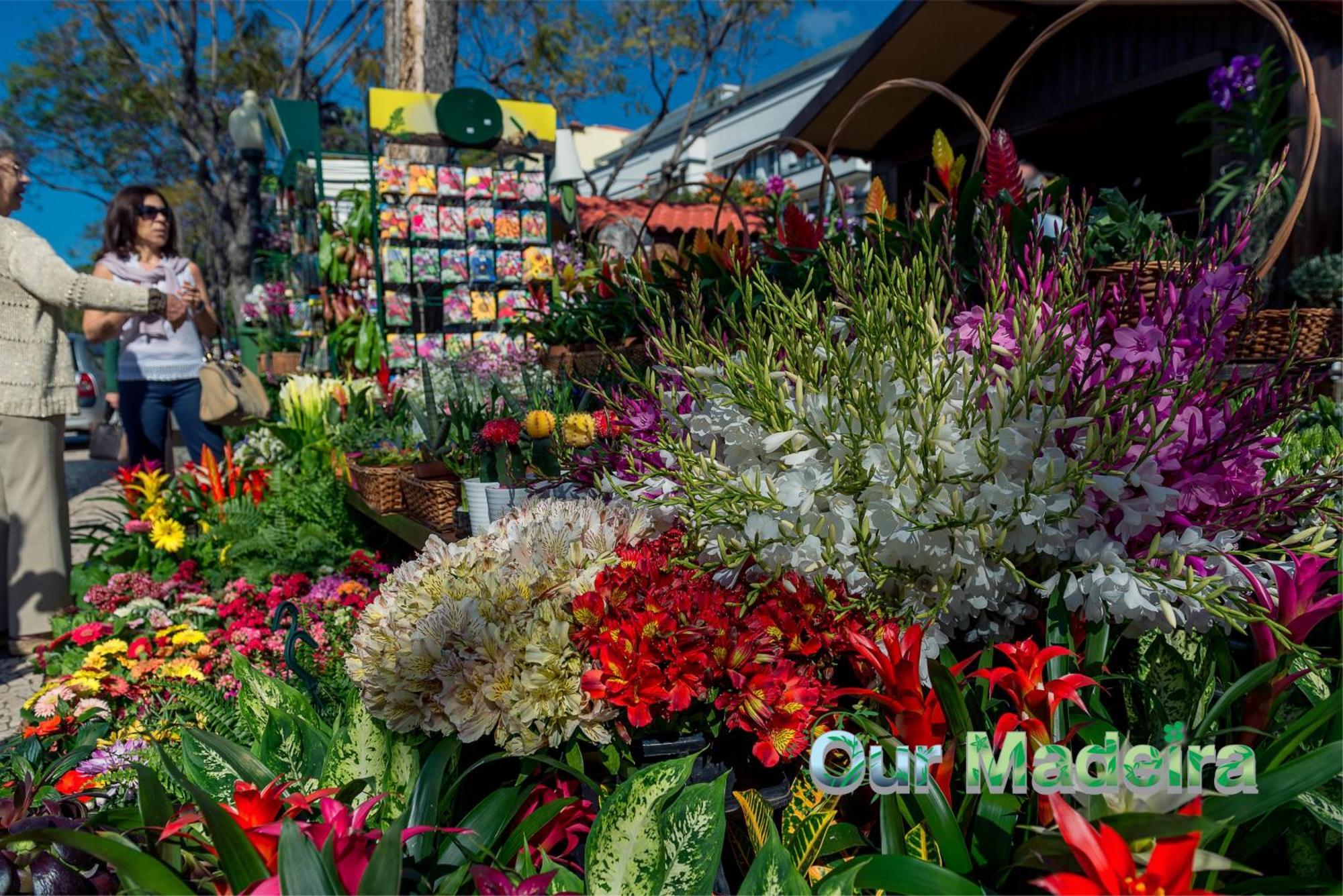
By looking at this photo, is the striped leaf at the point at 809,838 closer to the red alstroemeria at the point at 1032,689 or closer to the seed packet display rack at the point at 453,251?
the red alstroemeria at the point at 1032,689

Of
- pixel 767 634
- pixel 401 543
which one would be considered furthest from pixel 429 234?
pixel 767 634

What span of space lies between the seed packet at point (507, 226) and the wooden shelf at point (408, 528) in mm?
3932

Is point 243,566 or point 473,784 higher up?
point 473,784

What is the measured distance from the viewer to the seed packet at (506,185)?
23.4 feet

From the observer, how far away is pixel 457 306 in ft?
23.2

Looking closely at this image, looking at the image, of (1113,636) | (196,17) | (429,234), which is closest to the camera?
(1113,636)

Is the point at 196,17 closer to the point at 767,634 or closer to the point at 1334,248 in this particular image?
the point at 1334,248

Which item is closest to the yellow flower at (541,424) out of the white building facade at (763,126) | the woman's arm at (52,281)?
the woman's arm at (52,281)

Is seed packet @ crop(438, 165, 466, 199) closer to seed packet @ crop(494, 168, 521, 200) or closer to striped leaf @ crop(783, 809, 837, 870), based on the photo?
seed packet @ crop(494, 168, 521, 200)

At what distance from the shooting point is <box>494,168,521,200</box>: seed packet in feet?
23.4

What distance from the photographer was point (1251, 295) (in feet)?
4.21

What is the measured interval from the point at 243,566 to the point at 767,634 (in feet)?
11.9

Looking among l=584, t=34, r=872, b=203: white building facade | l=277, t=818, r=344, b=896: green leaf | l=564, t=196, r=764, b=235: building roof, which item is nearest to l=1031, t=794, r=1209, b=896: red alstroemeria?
l=277, t=818, r=344, b=896: green leaf

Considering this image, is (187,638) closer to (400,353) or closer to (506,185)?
(400,353)
